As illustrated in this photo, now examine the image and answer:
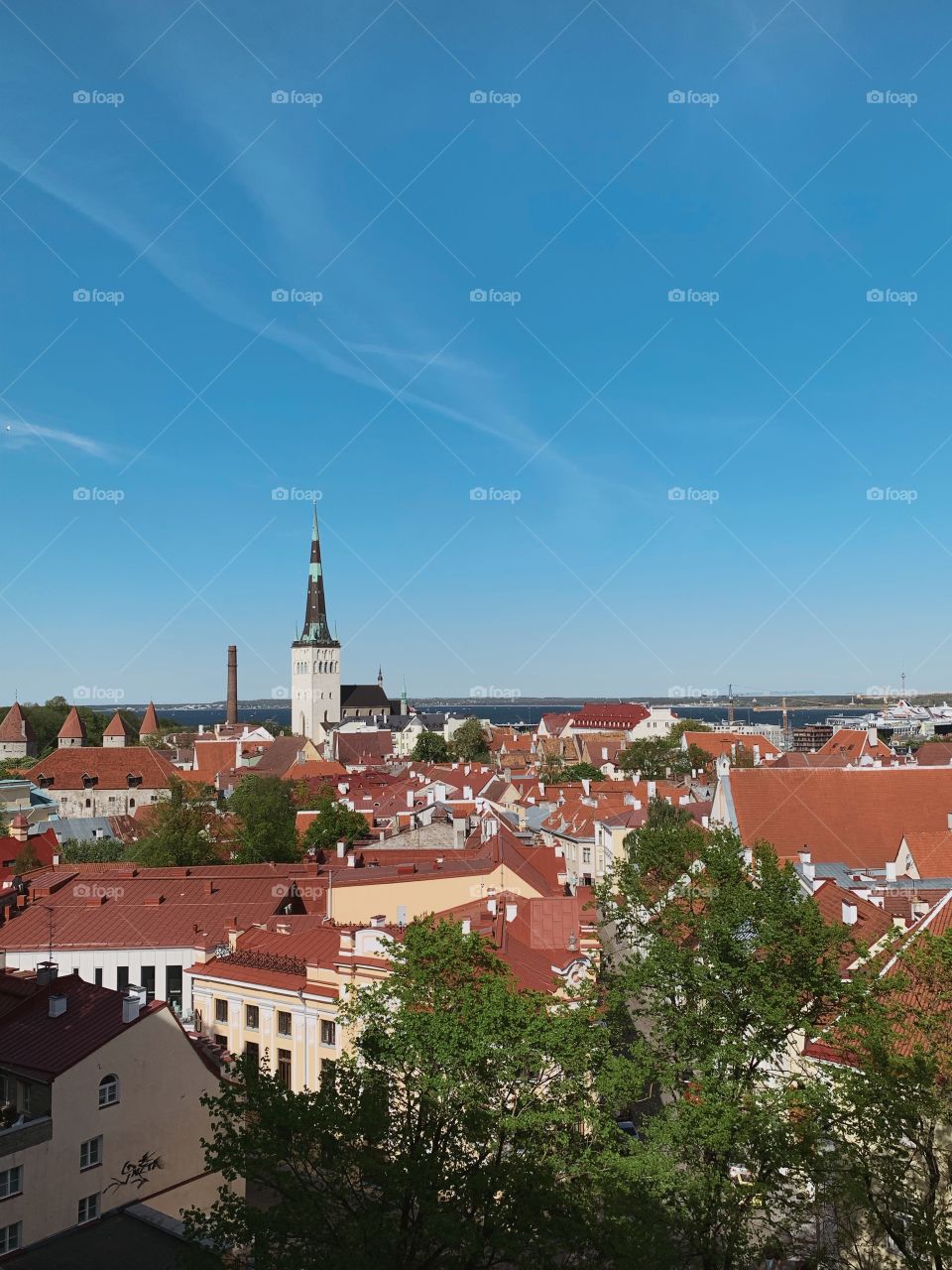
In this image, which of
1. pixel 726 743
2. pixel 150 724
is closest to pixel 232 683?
pixel 150 724

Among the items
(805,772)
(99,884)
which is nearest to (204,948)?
(99,884)

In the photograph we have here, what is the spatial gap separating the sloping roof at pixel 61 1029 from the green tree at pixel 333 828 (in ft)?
101

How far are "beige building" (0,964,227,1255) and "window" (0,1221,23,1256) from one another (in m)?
0.02

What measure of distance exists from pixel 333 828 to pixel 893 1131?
4366 centimetres

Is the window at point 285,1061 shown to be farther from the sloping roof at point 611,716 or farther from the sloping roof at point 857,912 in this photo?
the sloping roof at point 611,716

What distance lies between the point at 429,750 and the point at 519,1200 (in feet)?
376

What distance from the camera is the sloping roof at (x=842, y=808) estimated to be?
40031mm

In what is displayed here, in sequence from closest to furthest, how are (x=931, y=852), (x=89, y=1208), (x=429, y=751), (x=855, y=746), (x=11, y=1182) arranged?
1. (x=11, y=1182)
2. (x=89, y=1208)
3. (x=931, y=852)
4. (x=855, y=746)
5. (x=429, y=751)

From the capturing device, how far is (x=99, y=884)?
37156 millimetres

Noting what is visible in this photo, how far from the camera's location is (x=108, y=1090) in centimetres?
2014

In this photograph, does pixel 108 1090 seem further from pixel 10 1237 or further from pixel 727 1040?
pixel 727 1040

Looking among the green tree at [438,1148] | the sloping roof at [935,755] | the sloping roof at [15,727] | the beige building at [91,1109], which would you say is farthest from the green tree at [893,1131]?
the sloping roof at [15,727]

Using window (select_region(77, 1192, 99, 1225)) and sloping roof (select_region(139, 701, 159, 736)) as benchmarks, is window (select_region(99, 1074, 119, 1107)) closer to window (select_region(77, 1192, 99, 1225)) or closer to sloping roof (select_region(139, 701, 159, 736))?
window (select_region(77, 1192, 99, 1225))

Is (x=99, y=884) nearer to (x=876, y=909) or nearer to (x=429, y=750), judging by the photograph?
(x=876, y=909)
